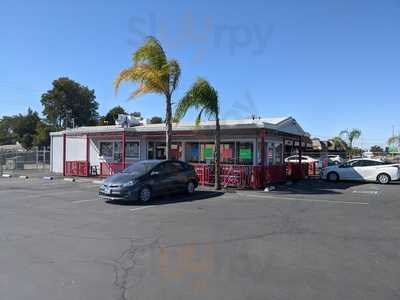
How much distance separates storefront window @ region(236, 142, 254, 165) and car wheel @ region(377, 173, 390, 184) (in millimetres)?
7263

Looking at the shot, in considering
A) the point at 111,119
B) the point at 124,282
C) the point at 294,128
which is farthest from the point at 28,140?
the point at 124,282

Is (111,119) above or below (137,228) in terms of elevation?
above

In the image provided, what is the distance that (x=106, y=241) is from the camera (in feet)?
24.2

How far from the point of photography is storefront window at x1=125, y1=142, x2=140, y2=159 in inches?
950

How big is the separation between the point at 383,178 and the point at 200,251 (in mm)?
17056

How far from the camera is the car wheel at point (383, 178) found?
2012cm

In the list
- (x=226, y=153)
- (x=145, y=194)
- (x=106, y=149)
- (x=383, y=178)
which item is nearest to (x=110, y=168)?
(x=106, y=149)

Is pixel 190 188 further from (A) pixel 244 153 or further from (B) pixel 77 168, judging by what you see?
(B) pixel 77 168

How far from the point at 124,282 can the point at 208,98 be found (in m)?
11.9

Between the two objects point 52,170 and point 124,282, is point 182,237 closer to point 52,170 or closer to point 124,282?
point 124,282

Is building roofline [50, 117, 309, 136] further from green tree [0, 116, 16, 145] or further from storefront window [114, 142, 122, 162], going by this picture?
green tree [0, 116, 16, 145]

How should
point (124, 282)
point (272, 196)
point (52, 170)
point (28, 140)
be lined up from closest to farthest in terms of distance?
point (124, 282)
point (272, 196)
point (52, 170)
point (28, 140)

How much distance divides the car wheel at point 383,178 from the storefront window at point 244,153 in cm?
726

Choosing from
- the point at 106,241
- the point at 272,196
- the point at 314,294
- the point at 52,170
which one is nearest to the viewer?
the point at 314,294
